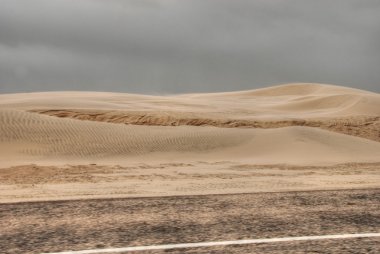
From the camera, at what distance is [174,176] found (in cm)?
1725

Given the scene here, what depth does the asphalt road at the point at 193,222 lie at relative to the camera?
239 inches

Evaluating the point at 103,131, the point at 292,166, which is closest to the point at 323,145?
the point at 292,166

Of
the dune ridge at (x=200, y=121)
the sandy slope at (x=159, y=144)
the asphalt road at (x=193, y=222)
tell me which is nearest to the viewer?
the asphalt road at (x=193, y=222)

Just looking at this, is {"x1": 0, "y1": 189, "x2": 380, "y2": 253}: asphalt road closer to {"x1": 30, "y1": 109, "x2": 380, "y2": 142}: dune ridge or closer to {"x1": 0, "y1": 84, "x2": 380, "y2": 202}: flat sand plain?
{"x1": 0, "y1": 84, "x2": 380, "y2": 202}: flat sand plain

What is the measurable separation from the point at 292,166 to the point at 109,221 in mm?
15108

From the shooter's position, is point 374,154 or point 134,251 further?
point 374,154

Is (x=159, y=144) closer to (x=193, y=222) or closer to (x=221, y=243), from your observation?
(x=193, y=222)

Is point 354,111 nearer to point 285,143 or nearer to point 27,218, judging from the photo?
point 285,143

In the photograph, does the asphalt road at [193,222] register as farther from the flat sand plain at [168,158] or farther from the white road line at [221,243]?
the flat sand plain at [168,158]

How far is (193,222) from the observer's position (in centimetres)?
732

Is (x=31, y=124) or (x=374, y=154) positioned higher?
(x=31, y=124)

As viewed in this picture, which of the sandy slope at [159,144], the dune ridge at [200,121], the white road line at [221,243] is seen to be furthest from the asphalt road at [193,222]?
the dune ridge at [200,121]

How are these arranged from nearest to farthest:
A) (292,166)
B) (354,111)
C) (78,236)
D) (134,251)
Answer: (134,251) < (78,236) < (292,166) < (354,111)

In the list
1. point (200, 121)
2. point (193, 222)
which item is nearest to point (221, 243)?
point (193, 222)
